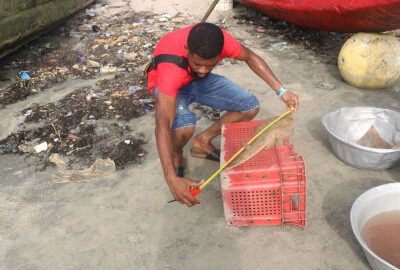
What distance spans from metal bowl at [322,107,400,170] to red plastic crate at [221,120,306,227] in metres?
0.79

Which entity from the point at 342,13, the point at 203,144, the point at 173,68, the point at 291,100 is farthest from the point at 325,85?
the point at 173,68

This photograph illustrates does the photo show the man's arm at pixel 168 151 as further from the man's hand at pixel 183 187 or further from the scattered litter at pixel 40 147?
the scattered litter at pixel 40 147

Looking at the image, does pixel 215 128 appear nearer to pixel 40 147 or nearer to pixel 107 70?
pixel 40 147

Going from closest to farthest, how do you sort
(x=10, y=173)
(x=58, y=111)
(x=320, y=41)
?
(x=10, y=173) < (x=58, y=111) < (x=320, y=41)

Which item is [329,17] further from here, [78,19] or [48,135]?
[78,19]

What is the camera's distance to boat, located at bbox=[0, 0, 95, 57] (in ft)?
15.3

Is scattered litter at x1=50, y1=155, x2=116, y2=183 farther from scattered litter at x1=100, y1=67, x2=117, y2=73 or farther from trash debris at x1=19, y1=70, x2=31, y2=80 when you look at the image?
trash debris at x1=19, y1=70, x2=31, y2=80

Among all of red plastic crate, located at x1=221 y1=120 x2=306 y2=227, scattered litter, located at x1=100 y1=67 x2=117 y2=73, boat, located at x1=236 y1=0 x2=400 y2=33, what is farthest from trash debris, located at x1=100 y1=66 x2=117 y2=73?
red plastic crate, located at x1=221 y1=120 x2=306 y2=227

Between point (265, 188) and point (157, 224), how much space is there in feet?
2.79

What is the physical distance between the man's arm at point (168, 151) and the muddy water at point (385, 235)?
3.66 ft

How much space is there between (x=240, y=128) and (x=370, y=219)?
1.06m

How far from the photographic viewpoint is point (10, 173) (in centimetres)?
279

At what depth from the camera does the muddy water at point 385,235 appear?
1791 millimetres

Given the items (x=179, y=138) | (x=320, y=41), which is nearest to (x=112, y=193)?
(x=179, y=138)
